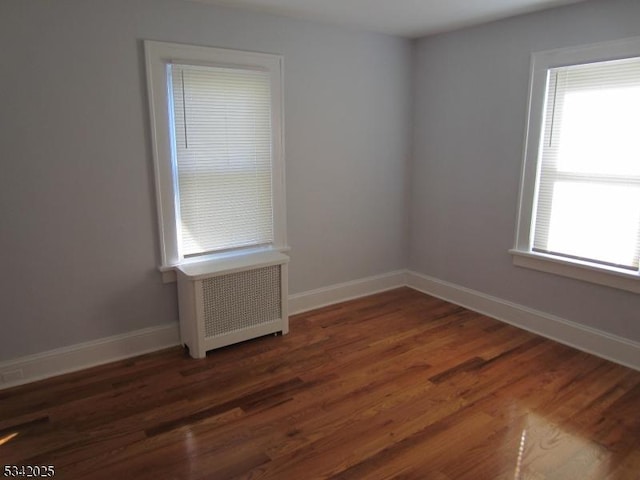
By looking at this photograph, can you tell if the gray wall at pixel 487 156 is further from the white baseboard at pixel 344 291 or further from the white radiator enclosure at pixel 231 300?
the white radiator enclosure at pixel 231 300

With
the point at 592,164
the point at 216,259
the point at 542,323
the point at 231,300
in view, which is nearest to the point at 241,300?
the point at 231,300

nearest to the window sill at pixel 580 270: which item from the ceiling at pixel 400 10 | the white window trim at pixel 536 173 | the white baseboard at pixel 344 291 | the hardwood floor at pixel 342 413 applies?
the white window trim at pixel 536 173

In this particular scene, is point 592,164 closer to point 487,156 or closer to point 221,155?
point 487,156

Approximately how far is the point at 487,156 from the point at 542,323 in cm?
140

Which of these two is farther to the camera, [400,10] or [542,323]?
[542,323]

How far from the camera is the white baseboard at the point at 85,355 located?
273 cm

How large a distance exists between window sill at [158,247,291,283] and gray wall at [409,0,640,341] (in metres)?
1.59

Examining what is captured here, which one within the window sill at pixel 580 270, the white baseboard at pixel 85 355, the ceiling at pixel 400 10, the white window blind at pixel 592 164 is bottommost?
the white baseboard at pixel 85 355

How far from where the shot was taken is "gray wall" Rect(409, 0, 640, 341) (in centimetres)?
300

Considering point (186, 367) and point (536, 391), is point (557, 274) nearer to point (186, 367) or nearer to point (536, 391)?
→ point (536, 391)

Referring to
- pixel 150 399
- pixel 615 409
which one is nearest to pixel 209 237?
pixel 150 399

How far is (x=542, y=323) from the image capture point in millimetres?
3402

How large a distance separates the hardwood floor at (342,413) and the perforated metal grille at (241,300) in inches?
7.4

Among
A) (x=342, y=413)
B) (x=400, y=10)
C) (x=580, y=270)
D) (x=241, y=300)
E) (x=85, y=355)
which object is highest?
(x=400, y=10)
